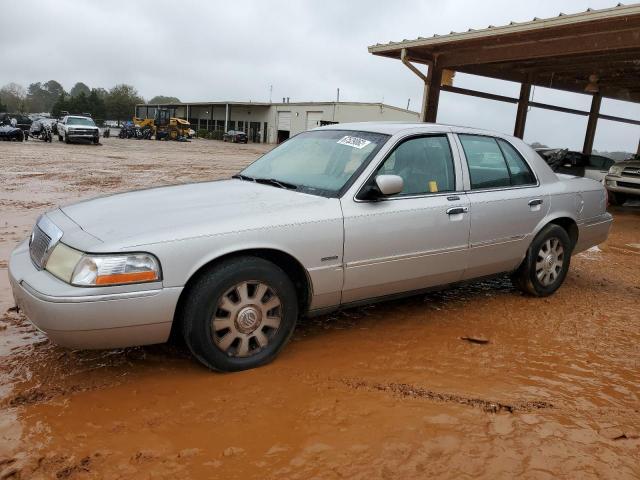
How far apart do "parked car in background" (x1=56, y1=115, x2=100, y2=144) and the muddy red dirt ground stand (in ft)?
93.9

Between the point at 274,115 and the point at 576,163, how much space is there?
43445 mm

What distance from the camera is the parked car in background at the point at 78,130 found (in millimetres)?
29748

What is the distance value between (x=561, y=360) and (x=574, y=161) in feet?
40.8

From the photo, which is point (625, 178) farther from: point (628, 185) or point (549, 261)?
point (549, 261)

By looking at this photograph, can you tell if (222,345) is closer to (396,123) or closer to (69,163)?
(396,123)

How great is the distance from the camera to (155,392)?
115 inches

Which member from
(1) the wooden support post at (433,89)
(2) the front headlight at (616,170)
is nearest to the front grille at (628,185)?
(2) the front headlight at (616,170)

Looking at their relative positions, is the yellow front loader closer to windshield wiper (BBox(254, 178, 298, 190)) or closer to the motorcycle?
the motorcycle

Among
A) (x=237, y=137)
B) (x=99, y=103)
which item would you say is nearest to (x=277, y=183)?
(x=237, y=137)

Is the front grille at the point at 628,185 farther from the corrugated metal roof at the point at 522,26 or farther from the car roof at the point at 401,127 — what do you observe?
Answer: the car roof at the point at 401,127

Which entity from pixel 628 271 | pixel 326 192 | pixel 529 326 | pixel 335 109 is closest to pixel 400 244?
pixel 326 192

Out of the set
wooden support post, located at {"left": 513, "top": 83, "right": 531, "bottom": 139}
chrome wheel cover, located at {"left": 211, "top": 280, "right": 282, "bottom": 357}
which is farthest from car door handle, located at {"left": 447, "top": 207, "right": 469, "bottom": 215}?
wooden support post, located at {"left": 513, "top": 83, "right": 531, "bottom": 139}

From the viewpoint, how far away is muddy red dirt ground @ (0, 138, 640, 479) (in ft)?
7.80

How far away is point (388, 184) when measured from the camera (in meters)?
3.42
